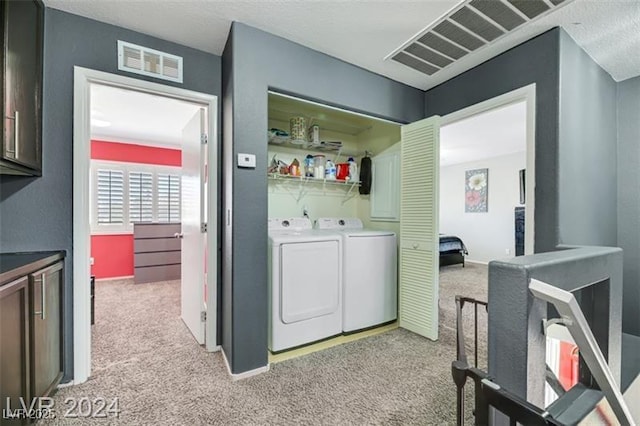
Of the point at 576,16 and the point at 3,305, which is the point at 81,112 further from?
the point at 576,16

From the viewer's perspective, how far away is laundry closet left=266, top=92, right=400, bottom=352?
2303 millimetres

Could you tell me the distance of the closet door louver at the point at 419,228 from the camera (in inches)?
99.3

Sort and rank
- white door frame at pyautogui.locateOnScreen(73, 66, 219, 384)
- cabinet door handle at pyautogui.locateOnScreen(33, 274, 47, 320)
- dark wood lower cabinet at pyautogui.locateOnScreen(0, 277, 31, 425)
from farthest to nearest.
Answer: white door frame at pyautogui.locateOnScreen(73, 66, 219, 384)
cabinet door handle at pyautogui.locateOnScreen(33, 274, 47, 320)
dark wood lower cabinet at pyautogui.locateOnScreen(0, 277, 31, 425)

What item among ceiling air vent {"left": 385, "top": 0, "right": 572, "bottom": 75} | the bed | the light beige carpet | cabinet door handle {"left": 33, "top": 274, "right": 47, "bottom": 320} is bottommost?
the light beige carpet

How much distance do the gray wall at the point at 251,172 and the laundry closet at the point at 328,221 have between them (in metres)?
0.19

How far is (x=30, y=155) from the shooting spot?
64.2 inches

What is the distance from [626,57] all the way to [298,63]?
2.80m

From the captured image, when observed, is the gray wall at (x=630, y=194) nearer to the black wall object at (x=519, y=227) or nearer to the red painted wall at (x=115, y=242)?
the black wall object at (x=519, y=227)

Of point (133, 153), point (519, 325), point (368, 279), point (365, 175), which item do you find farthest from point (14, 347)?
point (133, 153)

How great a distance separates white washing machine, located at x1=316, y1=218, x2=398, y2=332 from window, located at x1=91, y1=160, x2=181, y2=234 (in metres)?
4.10

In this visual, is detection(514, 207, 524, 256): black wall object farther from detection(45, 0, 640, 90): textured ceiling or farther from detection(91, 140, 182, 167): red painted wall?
detection(91, 140, 182, 167): red painted wall

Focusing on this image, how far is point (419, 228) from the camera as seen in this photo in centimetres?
264

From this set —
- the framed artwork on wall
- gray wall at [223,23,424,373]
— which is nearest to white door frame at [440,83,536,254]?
gray wall at [223,23,424,373]

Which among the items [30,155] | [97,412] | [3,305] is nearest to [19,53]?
[30,155]
